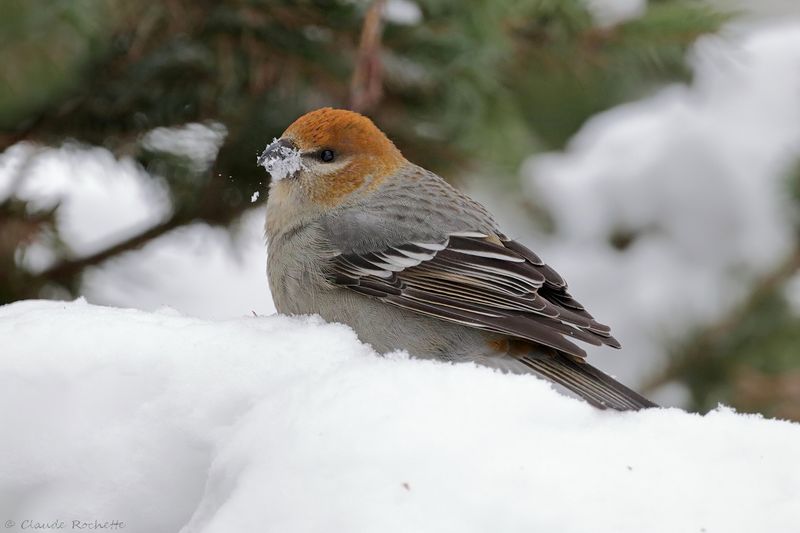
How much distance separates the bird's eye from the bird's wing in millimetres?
490

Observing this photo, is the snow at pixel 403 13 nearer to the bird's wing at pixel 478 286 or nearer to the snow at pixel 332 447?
the bird's wing at pixel 478 286

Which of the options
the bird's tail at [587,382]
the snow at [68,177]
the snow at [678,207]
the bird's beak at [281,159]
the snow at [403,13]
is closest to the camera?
the bird's tail at [587,382]

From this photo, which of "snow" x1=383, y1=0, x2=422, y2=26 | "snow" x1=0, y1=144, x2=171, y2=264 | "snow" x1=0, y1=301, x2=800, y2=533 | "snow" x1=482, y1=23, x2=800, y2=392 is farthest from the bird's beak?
"snow" x1=482, y1=23, x2=800, y2=392

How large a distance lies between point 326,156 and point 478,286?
842 mm

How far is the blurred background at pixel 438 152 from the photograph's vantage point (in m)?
3.73

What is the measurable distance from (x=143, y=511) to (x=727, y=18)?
11.4ft

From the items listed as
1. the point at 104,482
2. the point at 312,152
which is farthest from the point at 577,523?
the point at 312,152

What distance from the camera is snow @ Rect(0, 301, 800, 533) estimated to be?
1.87 metres

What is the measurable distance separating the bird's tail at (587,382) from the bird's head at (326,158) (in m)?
0.99

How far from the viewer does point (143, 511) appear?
2045mm

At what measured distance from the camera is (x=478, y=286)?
132 inches

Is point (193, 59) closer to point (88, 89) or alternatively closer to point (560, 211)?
point (88, 89)

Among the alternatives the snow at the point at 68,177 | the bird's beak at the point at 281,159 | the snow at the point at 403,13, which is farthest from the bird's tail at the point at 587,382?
the snow at the point at 68,177

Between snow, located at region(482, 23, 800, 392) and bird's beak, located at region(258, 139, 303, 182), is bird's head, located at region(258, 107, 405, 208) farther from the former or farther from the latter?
snow, located at region(482, 23, 800, 392)
